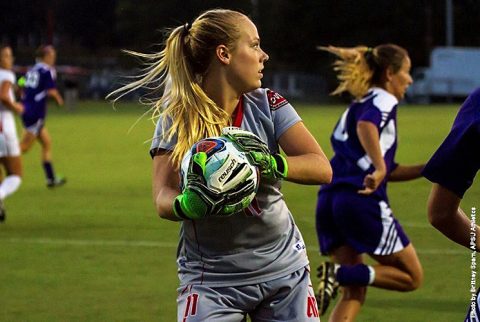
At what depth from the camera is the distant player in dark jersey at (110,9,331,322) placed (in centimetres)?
462

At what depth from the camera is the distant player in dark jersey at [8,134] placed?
14.8m

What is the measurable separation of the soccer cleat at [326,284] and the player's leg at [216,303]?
10.1ft

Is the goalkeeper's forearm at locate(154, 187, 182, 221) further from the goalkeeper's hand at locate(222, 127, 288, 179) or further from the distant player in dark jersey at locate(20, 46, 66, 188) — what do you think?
the distant player in dark jersey at locate(20, 46, 66, 188)

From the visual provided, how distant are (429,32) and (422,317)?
55.0 metres

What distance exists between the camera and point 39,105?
20.3 m

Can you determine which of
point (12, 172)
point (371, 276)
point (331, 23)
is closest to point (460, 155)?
point (371, 276)

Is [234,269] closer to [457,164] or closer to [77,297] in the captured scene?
[457,164]

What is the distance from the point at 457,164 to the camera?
144 inches

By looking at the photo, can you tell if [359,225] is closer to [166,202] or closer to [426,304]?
[426,304]

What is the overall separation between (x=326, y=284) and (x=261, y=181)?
334cm

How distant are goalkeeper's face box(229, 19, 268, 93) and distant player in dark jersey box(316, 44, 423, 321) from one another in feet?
9.86

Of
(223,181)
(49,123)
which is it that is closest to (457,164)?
(223,181)

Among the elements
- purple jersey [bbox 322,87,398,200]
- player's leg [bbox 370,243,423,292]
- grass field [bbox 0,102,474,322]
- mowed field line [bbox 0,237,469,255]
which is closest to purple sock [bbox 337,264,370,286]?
player's leg [bbox 370,243,423,292]

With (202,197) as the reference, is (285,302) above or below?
below
